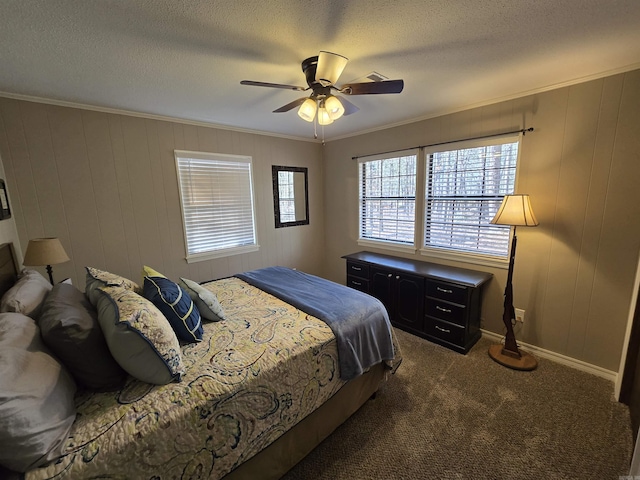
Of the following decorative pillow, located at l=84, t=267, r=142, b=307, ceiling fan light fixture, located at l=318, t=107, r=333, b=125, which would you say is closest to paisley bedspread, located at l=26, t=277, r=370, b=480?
decorative pillow, located at l=84, t=267, r=142, b=307

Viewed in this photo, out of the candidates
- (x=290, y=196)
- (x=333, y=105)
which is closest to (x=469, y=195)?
(x=333, y=105)

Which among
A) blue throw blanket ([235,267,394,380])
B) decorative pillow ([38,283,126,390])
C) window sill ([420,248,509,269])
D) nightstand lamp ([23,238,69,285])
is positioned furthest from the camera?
window sill ([420,248,509,269])

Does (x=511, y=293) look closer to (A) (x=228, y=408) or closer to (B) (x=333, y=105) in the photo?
(B) (x=333, y=105)

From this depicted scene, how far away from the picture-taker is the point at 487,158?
8.89 feet

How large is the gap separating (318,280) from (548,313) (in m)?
2.16

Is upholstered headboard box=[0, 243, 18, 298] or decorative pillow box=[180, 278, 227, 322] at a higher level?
upholstered headboard box=[0, 243, 18, 298]

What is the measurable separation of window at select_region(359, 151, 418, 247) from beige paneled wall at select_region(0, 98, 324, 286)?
5.26 feet

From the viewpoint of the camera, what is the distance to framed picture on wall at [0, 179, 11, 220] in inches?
81.4

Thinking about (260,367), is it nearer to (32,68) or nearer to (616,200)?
(32,68)

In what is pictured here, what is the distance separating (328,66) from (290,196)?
2.61 meters

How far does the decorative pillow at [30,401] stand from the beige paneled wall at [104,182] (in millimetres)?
1809

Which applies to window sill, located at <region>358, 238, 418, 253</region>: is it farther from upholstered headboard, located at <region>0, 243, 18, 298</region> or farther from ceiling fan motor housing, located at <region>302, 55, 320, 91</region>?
upholstered headboard, located at <region>0, 243, 18, 298</region>

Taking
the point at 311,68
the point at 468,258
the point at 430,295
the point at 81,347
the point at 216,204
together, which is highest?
the point at 311,68

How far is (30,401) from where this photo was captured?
887 millimetres
